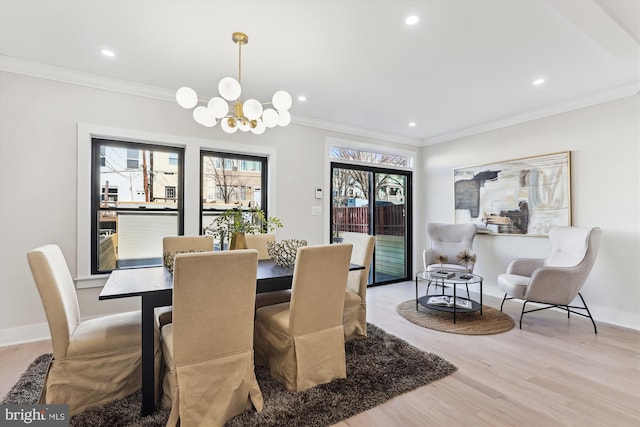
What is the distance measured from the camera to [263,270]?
2322 mm

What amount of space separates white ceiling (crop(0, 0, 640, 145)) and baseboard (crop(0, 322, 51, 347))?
2.34m

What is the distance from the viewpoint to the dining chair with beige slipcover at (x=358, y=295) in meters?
2.77

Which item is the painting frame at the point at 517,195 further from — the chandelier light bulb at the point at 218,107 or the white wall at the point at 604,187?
the chandelier light bulb at the point at 218,107

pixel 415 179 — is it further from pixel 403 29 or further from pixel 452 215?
pixel 403 29

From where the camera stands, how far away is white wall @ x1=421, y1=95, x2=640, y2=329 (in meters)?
3.21

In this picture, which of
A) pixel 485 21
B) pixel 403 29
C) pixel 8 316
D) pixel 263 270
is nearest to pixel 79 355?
pixel 263 270

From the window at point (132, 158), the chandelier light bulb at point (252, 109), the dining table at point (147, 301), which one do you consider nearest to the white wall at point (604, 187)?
the chandelier light bulb at point (252, 109)

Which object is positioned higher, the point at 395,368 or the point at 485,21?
the point at 485,21

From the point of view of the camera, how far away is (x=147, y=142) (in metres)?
3.32

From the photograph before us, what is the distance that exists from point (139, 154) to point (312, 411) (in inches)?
123

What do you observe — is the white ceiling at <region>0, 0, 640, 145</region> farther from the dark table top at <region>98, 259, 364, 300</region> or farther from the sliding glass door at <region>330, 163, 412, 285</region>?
the dark table top at <region>98, 259, 364, 300</region>

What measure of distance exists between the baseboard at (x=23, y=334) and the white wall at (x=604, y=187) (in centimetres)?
546

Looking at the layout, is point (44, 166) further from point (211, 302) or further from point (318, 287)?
point (318, 287)

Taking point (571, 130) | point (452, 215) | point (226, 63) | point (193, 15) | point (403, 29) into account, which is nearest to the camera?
point (193, 15)
